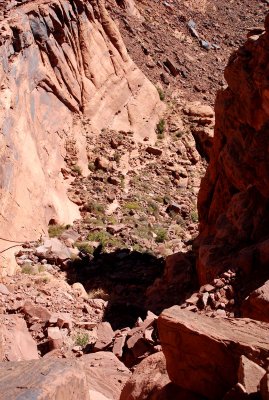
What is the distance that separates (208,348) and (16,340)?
6.06m

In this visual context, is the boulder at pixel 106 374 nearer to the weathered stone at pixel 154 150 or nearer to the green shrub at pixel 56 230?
the green shrub at pixel 56 230

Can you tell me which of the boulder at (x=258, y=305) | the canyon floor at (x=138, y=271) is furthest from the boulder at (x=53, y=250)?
the boulder at (x=258, y=305)

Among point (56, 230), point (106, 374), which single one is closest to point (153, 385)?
point (106, 374)

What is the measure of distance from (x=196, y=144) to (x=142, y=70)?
538 centimetres

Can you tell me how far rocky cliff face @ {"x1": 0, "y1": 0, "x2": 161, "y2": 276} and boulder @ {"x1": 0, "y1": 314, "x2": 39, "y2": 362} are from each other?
460 cm

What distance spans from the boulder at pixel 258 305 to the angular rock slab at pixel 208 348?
3387 millimetres

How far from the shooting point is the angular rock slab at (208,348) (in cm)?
458

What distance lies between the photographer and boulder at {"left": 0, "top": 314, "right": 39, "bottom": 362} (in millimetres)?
9305

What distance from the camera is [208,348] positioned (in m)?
4.82

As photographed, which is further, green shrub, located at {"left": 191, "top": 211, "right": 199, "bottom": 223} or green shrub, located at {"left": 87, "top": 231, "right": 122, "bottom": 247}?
green shrub, located at {"left": 191, "top": 211, "right": 199, "bottom": 223}

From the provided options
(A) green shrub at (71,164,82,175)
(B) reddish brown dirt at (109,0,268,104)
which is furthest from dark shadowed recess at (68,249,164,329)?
(B) reddish brown dirt at (109,0,268,104)

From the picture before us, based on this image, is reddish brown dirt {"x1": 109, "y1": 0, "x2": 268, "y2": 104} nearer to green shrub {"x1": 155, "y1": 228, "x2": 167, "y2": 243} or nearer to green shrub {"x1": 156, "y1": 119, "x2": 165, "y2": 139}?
green shrub {"x1": 156, "y1": 119, "x2": 165, "y2": 139}

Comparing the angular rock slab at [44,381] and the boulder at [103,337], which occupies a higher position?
the angular rock slab at [44,381]

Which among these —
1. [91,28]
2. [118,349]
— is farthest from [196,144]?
[118,349]
